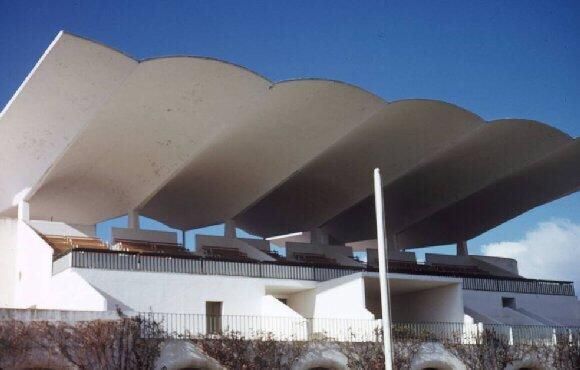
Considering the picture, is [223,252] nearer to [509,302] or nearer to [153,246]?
[153,246]

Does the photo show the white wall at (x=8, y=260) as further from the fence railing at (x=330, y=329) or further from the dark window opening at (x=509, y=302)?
the dark window opening at (x=509, y=302)

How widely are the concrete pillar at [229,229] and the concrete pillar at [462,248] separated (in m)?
15.4

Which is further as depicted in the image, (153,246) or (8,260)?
(153,246)

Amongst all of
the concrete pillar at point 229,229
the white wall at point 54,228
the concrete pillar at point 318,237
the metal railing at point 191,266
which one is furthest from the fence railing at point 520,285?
the white wall at point 54,228

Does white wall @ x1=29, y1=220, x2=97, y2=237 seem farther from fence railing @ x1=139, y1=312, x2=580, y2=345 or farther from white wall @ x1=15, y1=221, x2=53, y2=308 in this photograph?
fence railing @ x1=139, y1=312, x2=580, y2=345

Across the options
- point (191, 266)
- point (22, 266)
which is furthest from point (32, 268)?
point (191, 266)

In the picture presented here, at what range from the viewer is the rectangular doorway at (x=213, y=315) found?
28781 millimetres

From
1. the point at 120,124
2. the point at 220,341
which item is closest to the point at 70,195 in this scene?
the point at 120,124

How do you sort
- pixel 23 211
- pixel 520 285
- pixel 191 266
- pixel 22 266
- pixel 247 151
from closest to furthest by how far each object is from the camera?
1. pixel 191 266
2. pixel 22 266
3. pixel 23 211
4. pixel 247 151
5. pixel 520 285

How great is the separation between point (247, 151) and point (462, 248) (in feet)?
59.5

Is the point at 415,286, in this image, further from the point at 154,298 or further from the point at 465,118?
the point at 154,298

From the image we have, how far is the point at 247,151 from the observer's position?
115ft

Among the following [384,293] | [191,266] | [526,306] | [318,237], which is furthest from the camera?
[318,237]

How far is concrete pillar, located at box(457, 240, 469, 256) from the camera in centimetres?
4731
